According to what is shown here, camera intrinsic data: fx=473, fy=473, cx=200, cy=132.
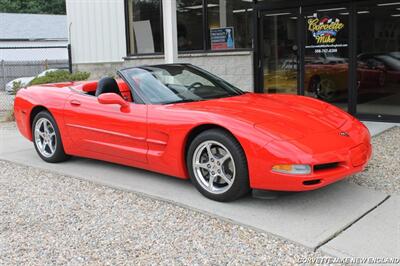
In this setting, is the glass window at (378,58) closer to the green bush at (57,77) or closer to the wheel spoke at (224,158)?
the wheel spoke at (224,158)

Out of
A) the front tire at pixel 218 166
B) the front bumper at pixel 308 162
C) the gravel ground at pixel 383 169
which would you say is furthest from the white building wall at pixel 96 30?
the front bumper at pixel 308 162

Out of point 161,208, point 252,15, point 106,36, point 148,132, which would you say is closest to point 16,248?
point 161,208

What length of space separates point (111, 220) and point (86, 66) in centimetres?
1143

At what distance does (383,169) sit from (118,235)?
3.29 m

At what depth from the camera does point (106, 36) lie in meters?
14.5

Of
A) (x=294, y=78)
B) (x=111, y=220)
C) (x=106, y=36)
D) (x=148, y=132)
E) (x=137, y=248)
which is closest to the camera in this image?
(x=137, y=248)

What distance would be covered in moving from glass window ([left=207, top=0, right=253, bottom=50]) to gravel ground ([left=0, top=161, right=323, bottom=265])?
653cm

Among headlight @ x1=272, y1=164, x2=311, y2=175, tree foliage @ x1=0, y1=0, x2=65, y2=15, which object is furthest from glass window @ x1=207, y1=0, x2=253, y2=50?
tree foliage @ x1=0, y1=0, x2=65, y2=15

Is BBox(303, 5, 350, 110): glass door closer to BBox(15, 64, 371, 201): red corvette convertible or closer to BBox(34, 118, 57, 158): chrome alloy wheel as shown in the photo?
BBox(15, 64, 371, 201): red corvette convertible

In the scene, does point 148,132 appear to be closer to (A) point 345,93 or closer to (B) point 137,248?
(B) point 137,248

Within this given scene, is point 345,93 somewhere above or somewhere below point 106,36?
below

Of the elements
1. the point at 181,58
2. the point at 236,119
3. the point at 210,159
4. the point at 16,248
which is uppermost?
the point at 181,58

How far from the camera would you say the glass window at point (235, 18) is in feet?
35.0

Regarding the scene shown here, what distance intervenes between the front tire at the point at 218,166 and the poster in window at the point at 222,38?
6764 millimetres
